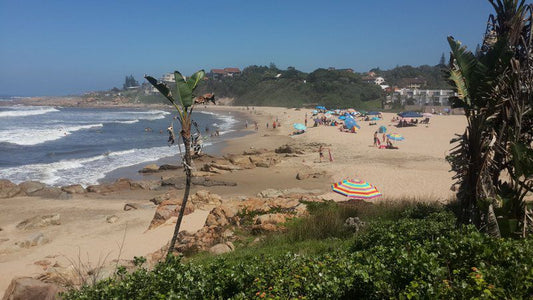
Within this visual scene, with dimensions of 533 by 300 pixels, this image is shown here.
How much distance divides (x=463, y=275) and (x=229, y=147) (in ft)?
90.4

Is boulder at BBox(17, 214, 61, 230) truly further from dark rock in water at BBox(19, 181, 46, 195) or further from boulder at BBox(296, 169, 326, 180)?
boulder at BBox(296, 169, 326, 180)

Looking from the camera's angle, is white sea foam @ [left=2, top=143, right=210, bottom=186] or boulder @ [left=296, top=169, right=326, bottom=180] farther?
white sea foam @ [left=2, top=143, right=210, bottom=186]

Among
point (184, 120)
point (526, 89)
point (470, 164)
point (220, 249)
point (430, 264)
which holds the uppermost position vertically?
point (526, 89)

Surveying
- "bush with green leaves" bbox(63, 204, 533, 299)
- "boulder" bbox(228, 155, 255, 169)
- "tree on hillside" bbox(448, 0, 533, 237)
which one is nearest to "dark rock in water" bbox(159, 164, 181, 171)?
"boulder" bbox(228, 155, 255, 169)

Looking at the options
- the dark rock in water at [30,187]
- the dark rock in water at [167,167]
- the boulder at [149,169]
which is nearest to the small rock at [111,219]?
the dark rock in water at [30,187]

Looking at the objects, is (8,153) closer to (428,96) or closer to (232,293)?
(232,293)

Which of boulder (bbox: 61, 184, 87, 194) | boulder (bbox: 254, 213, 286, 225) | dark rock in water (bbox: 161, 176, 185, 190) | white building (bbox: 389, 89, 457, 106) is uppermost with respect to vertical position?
white building (bbox: 389, 89, 457, 106)

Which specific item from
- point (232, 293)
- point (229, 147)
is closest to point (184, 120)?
point (232, 293)

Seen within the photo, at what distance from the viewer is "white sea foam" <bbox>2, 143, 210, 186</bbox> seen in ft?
66.5

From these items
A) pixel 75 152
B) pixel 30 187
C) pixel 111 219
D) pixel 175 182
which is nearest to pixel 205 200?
pixel 111 219

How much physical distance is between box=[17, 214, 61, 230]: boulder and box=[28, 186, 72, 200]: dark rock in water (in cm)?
344

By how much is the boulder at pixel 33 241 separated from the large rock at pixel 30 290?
17.0 ft

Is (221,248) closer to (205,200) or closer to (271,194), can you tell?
(205,200)

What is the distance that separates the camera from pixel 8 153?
27109 millimetres
